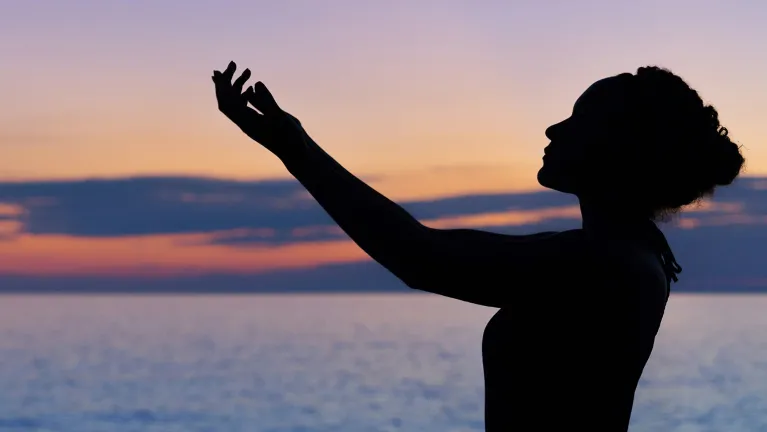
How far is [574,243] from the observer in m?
2.93

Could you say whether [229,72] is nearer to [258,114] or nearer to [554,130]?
[258,114]

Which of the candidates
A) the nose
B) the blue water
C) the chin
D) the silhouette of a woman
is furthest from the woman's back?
the blue water

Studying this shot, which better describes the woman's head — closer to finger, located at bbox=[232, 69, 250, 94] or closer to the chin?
the chin

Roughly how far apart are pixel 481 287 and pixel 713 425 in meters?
32.0

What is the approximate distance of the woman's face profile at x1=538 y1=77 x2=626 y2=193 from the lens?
3.03m

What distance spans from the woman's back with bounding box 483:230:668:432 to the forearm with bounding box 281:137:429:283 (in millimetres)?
331

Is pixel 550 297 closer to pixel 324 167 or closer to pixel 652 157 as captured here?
pixel 652 157

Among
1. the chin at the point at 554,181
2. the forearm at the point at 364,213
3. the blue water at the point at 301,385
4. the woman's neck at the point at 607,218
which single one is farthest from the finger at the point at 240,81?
the blue water at the point at 301,385

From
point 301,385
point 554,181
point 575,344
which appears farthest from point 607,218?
point 301,385

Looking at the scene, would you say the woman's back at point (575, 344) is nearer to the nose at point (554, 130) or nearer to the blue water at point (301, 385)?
the nose at point (554, 130)

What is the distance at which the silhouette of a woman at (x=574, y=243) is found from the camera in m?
2.77

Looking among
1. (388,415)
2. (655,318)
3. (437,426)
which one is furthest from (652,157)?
(388,415)

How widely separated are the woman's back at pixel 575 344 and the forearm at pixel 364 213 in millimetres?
331

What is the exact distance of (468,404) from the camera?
123 ft
